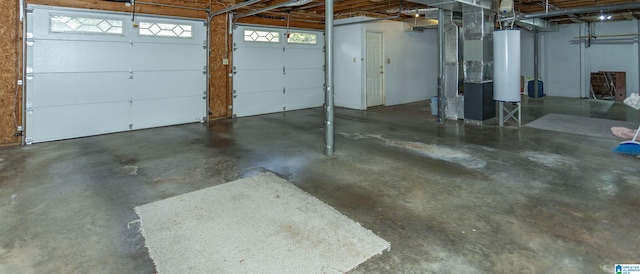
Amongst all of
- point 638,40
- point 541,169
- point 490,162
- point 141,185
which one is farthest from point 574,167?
point 638,40

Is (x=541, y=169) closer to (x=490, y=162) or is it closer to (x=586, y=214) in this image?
(x=490, y=162)

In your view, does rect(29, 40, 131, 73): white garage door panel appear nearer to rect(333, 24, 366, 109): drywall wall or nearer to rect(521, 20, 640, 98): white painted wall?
rect(333, 24, 366, 109): drywall wall

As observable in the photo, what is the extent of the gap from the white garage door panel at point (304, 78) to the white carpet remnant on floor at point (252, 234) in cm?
607

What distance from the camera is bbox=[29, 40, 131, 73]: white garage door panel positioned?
224 inches

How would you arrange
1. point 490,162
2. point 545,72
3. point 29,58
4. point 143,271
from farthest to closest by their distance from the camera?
point 545,72 < point 29,58 < point 490,162 < point 143,271

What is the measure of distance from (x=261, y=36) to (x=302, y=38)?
1.28 meters

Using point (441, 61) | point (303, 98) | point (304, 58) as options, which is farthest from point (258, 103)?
point (441, 61)

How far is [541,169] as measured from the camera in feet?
13.4

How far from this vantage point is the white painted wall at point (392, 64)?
9320 mm

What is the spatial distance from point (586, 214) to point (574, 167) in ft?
5.03

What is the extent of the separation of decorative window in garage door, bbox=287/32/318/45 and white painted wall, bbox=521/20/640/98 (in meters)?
7.60

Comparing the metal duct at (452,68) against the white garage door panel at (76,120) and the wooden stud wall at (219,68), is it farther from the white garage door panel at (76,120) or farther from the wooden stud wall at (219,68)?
the white garage door panel at (76,120)

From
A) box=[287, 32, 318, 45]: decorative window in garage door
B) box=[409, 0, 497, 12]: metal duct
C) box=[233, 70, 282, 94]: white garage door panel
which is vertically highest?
box=[287, 32, 318, 45]: decorative window in garage door

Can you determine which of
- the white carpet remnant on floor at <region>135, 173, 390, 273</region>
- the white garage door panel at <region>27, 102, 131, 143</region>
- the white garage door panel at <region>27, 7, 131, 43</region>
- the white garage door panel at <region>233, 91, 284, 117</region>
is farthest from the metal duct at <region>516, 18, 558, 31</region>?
the white garage door panel at <region>27, 102, 131, 143</region>
